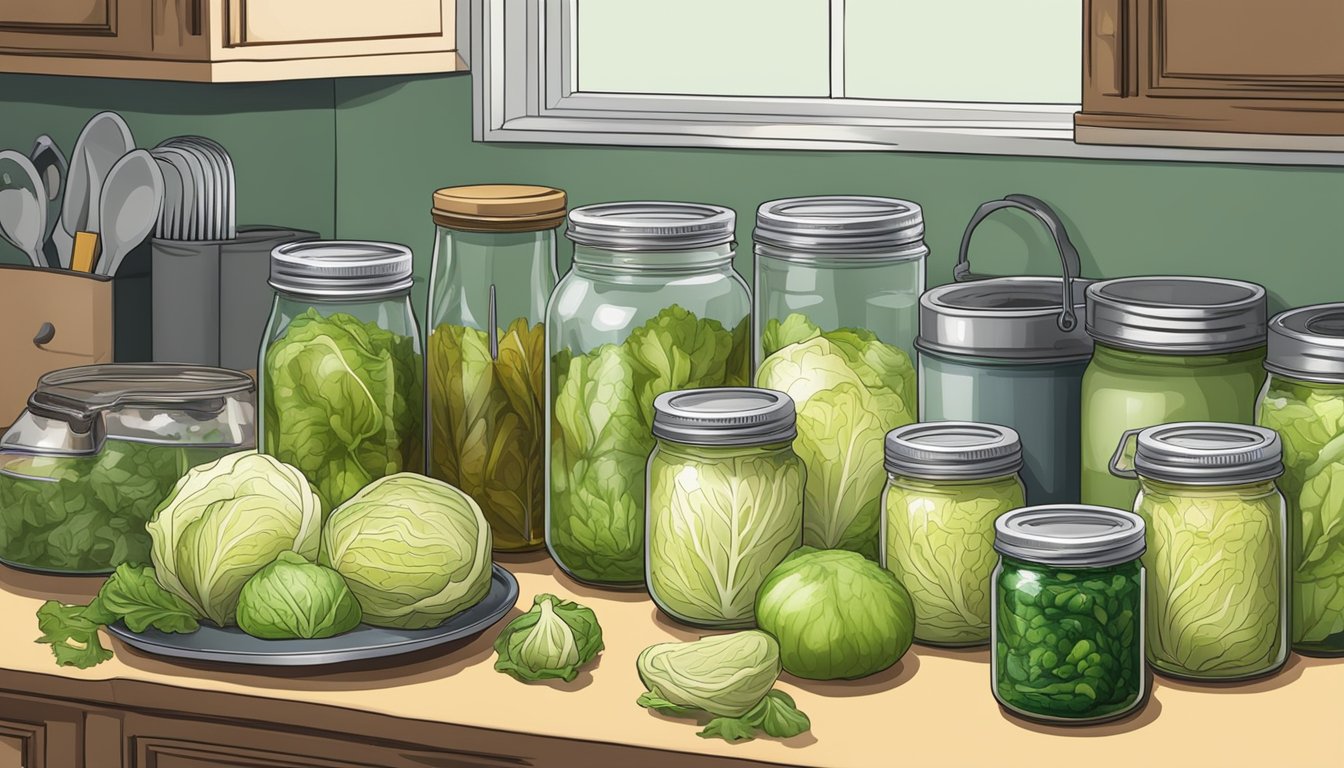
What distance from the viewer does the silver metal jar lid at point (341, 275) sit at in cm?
195

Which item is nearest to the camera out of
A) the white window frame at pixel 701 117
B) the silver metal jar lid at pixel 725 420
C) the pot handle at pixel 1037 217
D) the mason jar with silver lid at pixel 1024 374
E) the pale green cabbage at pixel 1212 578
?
the pale green cabbage at pixel 1212 578

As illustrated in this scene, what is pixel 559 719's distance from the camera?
159 centimetres

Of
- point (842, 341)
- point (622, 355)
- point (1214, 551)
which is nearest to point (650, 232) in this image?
point (622, 355)

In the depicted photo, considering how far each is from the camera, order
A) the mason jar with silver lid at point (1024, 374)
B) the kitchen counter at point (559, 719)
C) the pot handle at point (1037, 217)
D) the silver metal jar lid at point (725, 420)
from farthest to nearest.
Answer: the pot handle at point (1037, 217) → the mason jar with silver lid at point (1024, 374) → the silver metal jar lid at point (725, 420) → the kitchen counter at point (559, 719)

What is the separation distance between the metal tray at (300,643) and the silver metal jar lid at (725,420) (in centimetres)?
27

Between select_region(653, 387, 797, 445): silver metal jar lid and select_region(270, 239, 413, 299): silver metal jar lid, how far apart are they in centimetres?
A: 37

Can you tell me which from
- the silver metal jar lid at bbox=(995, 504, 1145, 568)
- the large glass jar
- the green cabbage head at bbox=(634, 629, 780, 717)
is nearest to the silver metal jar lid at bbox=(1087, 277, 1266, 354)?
the silver metal jar lid at bbox=(995, 504, 1145, 568)

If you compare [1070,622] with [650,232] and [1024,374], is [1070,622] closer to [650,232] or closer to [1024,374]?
[1024,374]

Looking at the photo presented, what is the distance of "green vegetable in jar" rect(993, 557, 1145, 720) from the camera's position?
155cm

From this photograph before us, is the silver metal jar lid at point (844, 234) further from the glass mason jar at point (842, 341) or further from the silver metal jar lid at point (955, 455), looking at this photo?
the silver metal jar lid at point (955, 455)

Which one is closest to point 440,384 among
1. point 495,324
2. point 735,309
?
point 495,324

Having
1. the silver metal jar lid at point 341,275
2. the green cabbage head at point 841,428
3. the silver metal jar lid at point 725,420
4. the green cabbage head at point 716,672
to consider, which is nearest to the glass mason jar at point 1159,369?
the green cabbage head at point 841,428

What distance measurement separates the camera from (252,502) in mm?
1785

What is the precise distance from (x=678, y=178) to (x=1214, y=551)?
0.96 meters
